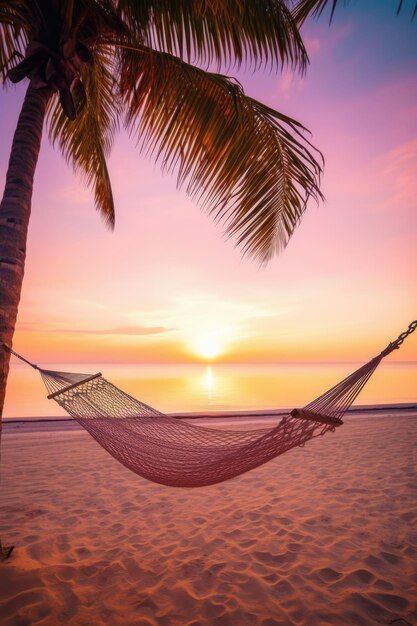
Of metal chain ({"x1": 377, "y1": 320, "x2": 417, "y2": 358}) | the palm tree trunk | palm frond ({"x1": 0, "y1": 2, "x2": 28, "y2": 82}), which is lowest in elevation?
metal chain ({"x1": 377, "y1": 320, "x2": 417, "y2": 358})

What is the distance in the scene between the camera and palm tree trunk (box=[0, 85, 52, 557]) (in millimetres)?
1415

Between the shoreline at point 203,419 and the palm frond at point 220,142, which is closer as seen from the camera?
the palm frond at point 220,142

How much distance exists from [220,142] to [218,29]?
0.53 m

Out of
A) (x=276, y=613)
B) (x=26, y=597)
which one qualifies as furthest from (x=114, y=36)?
(x=276, y=613)

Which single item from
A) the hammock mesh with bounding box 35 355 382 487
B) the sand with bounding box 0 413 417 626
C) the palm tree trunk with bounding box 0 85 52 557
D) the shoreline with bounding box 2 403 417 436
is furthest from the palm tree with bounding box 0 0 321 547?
the shoreline with bounding box 2 403 417 436

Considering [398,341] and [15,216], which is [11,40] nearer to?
[15,216]

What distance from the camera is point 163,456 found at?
1.85 meters

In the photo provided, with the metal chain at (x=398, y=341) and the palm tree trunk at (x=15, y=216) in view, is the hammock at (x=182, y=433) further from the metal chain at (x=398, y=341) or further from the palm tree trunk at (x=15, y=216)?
the palm tree trunk at (x=15, y=216)

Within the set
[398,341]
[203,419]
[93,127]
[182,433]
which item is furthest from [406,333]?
[203,419]

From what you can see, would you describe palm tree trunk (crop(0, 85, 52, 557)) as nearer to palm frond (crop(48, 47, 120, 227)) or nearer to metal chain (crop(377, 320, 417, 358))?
palm frond (crop(48, 47, 120, 227))

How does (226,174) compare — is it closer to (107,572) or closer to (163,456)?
(163,456)

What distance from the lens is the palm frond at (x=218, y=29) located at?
1.69 metres

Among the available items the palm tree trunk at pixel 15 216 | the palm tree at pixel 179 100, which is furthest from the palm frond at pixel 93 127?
the palm tree trunk at pixel 15 216

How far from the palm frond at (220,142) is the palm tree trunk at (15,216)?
0.62m
